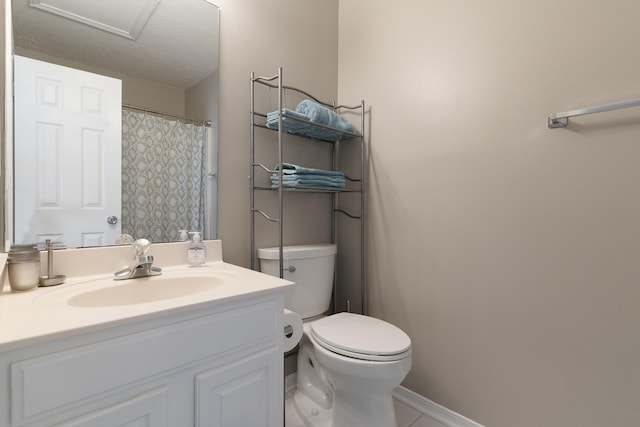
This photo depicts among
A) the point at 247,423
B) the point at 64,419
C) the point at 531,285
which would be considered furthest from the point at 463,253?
the point at 64,419

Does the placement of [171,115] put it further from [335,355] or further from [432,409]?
[432,409]

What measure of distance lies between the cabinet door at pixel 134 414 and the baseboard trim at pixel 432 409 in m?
1.21

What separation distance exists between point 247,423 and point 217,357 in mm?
233

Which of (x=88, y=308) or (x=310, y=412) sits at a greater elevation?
(x=88, y=308)

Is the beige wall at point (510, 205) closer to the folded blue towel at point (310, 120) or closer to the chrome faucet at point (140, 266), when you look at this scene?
the folded blue towel at point (310, 120)

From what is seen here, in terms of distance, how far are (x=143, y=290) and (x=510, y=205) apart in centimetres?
140

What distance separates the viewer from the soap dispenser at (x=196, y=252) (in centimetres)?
117

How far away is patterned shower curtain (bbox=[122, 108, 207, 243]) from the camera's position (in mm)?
1082

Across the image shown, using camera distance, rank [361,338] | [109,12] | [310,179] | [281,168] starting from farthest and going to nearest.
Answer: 1. [310,179]
2. [281,168]
3. [361,338]
4. [109,12]

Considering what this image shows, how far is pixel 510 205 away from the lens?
120 centimetres

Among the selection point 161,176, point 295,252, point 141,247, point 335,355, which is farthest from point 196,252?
point 335,355

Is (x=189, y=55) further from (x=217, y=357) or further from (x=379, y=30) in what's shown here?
(x=217, y=357)

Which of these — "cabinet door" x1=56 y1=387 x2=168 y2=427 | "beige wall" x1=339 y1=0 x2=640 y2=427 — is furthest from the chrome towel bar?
"cabinet door" x1=56 y1=387 x2=168 y2=427

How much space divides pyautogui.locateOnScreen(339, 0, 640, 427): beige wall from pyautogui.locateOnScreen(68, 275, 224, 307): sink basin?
0.97 m
